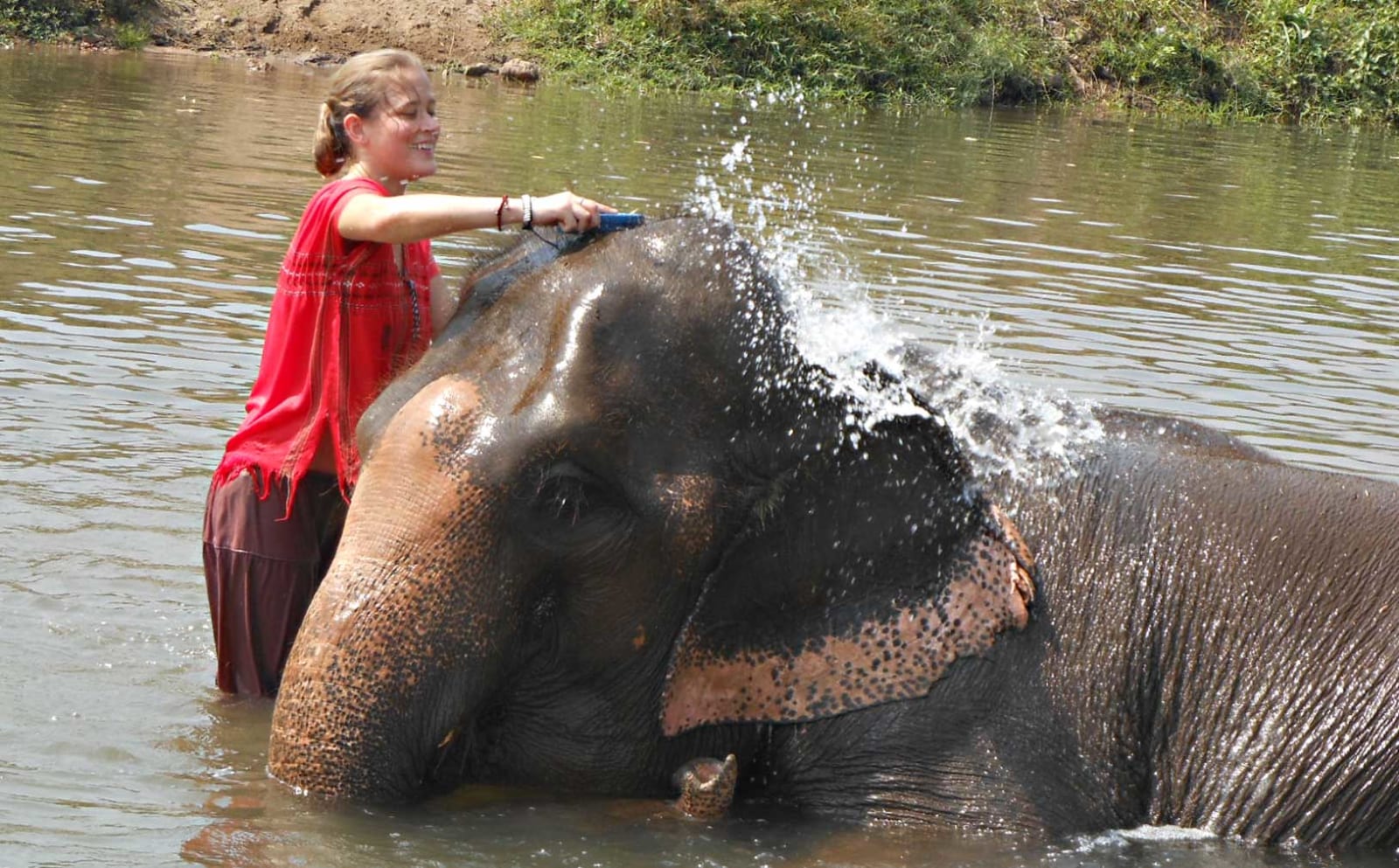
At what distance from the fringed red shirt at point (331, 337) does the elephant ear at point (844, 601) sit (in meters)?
0.92

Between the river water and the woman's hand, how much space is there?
0.25 metres

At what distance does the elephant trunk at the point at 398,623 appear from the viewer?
142 inches

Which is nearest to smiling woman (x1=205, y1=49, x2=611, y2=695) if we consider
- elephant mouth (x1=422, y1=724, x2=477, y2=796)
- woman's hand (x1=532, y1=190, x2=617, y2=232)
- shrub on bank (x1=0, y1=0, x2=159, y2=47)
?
woman's hand (x1=532, y1=190, x2=617, y2=232)

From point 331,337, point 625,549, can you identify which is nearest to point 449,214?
point 331,337

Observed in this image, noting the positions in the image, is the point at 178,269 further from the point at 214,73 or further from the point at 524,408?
the point at 214,73

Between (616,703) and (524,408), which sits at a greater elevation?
(524,408)

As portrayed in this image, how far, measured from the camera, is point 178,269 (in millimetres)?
10156

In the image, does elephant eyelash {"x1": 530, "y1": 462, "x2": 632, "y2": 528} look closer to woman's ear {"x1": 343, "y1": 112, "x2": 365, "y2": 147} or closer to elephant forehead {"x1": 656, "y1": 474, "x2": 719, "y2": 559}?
elephant forehead {"x1": 656, "y1": 474, "x2": 719, "y2": 559}

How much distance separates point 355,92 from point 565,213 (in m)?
0.76

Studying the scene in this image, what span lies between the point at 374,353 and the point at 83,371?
387 cm

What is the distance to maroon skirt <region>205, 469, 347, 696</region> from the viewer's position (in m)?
4.46

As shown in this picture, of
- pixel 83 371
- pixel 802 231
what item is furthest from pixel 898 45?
pixel 83 371

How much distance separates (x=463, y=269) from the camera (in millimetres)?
6074

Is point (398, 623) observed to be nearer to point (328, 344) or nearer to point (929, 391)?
point (328, 344)
